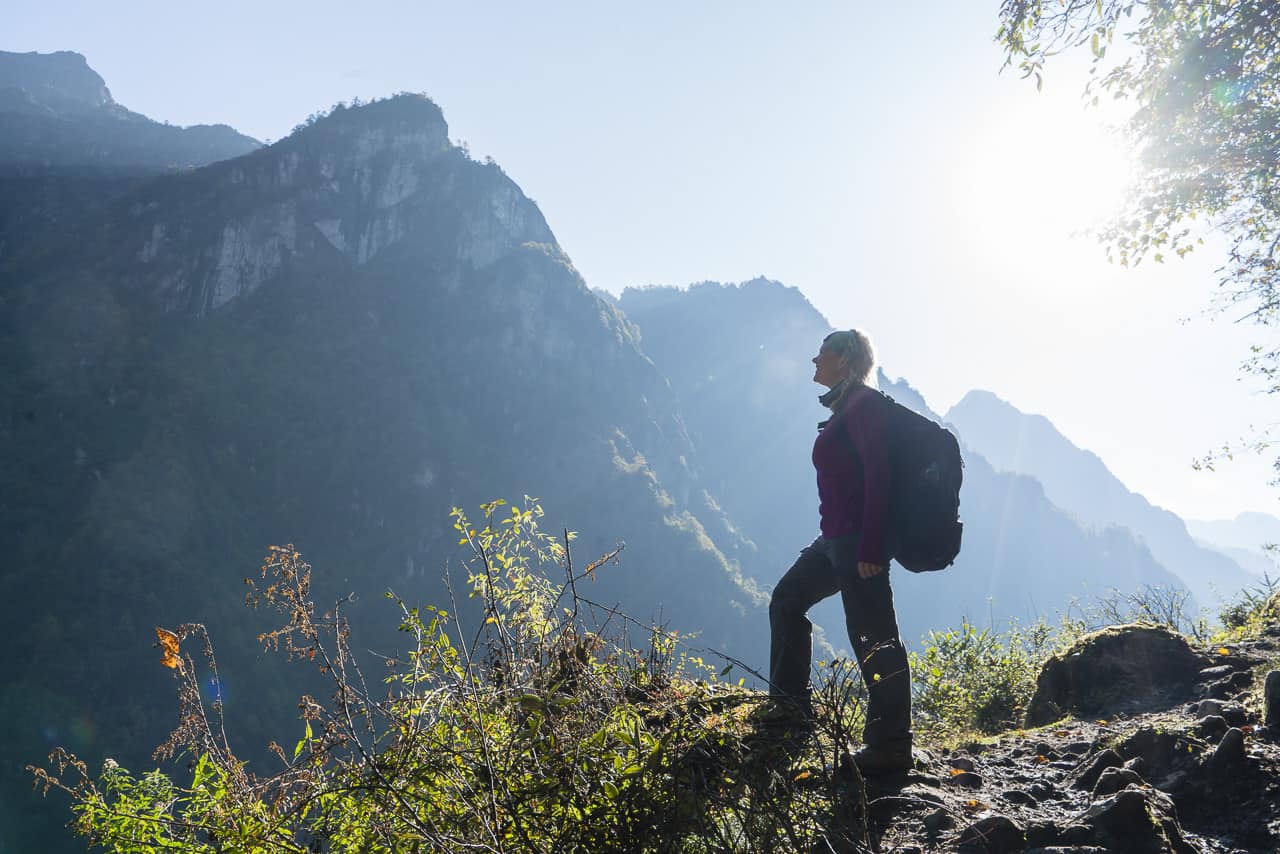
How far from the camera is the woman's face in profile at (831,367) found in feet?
10.1

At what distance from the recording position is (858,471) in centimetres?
288

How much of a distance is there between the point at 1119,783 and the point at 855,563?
1077mm

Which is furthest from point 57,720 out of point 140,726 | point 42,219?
point 42,219

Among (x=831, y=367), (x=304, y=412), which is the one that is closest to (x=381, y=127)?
(x=304, y=412)

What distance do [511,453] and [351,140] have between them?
8137 cm

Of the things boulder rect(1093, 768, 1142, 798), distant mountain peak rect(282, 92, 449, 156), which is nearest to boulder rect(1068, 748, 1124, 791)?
boulder rect(1093, 768, 1142, 798)

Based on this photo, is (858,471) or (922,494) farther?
(858,471)

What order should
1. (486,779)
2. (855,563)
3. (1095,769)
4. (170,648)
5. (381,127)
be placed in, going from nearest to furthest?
(486,779), (170,648), (1095,769), (855,563), (381,127)

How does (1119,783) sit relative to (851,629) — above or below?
below

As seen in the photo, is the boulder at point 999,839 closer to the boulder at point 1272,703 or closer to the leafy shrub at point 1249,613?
the boulder at point 1272,703

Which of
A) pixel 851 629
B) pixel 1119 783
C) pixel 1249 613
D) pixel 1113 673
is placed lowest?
pixel 1119 783

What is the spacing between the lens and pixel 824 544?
2961 mm

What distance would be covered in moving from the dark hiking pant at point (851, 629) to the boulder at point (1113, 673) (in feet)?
5.83

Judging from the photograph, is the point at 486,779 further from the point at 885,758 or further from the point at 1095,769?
the point at 1095,769
